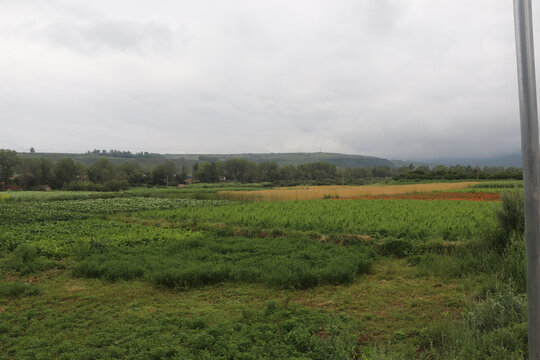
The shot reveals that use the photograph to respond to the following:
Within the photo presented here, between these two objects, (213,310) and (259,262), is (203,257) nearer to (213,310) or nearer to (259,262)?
(259,262)

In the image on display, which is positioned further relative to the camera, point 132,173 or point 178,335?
point 132,173

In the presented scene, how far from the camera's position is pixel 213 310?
7.27m

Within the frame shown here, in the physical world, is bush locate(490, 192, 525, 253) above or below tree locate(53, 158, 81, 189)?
below

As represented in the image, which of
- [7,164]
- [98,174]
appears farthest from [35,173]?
[98,174]

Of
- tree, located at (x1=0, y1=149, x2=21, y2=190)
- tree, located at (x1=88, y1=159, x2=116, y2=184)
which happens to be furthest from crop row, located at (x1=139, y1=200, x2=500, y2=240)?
tree, located at (x1=88, y1=159, x2=116, y2=184)

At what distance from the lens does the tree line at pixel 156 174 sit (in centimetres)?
8300

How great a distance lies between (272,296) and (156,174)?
9829 cm

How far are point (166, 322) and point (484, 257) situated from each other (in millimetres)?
9201

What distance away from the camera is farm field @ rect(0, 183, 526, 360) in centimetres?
538

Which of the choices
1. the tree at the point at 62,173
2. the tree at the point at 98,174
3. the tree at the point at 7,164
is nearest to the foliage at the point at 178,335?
the tree at the point at 62,173

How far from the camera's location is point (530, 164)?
2719 millimetres

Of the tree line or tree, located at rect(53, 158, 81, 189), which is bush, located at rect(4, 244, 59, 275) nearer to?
the tree line

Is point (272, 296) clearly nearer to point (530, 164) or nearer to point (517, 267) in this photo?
point (517, 267)

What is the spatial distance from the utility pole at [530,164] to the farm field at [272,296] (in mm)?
1586
